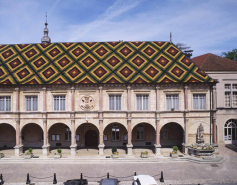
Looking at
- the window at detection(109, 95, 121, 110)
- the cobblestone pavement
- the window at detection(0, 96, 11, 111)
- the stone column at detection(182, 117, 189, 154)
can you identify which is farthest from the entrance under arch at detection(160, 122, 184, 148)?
the window at detection(0, 96, 11, 111)

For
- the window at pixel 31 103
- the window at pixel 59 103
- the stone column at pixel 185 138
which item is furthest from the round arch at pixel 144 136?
the window at pixel 31 103

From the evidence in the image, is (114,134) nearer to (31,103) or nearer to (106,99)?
(106,99)

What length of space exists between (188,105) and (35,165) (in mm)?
19077

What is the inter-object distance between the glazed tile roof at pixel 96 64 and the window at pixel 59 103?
80.6 inches

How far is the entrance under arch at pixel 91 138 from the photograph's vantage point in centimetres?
2915

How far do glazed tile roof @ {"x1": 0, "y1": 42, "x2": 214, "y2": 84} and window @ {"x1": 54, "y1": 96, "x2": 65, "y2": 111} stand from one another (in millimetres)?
2048

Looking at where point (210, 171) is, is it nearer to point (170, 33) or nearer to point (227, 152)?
point (227, 152)

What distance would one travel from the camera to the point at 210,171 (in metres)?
20.2

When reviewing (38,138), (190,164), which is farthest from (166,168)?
(38,138)

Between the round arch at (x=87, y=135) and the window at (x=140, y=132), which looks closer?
the round arch at (x=87, y=135)

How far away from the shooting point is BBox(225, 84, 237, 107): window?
3119 cm

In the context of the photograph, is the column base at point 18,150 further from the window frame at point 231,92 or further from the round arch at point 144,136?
the window frame at point 231,92

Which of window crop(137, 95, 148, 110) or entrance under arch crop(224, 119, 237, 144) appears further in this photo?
entrance under arch crop(224, 119, 237, 144)

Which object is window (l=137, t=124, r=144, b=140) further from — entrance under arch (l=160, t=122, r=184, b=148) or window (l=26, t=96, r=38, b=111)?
window (l=26, t=96, r=38, b=111)
